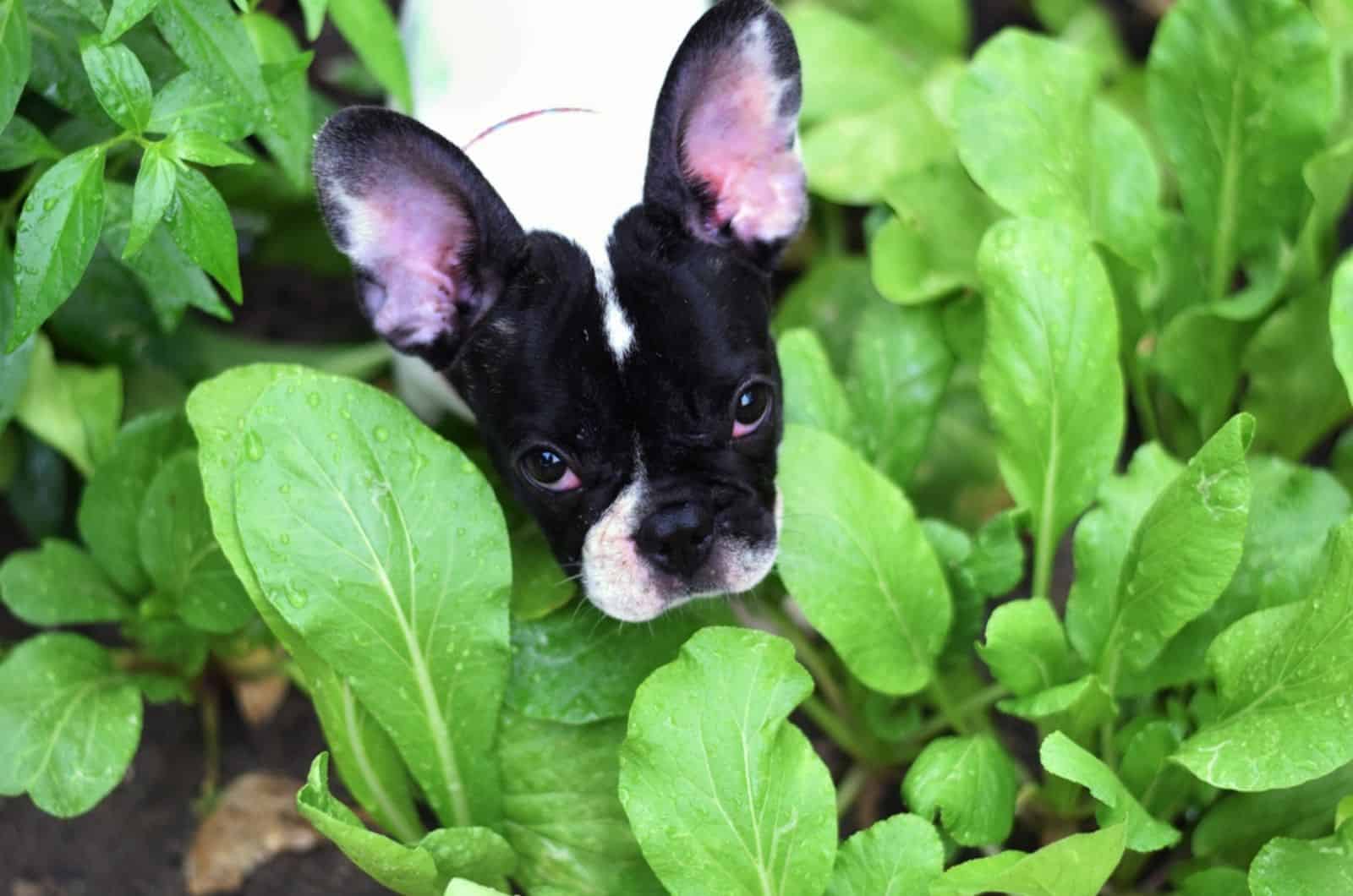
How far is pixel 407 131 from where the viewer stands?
161 centimetres

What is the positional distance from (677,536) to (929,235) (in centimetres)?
70

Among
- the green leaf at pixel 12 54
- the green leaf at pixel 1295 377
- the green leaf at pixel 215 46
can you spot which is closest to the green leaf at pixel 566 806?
the green leaf at pixel 215 46

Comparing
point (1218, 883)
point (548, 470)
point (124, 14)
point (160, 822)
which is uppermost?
point (124, 14)

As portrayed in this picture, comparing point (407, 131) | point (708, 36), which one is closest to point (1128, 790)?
point (708, 36)

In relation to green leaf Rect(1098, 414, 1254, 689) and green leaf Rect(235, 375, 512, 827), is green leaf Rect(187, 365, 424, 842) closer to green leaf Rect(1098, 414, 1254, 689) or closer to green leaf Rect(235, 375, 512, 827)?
green leaf Rect(235, 375, 512, 827)

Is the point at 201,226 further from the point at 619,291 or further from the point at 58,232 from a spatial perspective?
the point at 619,291

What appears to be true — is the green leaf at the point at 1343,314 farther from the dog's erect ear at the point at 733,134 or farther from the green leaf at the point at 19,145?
the green leaf at the point at 19,145

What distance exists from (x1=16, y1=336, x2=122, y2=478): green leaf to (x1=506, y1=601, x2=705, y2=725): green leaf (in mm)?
726

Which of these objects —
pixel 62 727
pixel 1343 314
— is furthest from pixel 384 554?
pixel 1343 314

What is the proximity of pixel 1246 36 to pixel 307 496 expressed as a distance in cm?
148

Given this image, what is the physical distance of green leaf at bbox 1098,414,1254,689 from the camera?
1.58 metres

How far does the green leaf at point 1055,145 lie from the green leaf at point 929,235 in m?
0.15

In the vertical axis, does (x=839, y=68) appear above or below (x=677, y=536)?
above

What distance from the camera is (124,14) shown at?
1.46 meters
